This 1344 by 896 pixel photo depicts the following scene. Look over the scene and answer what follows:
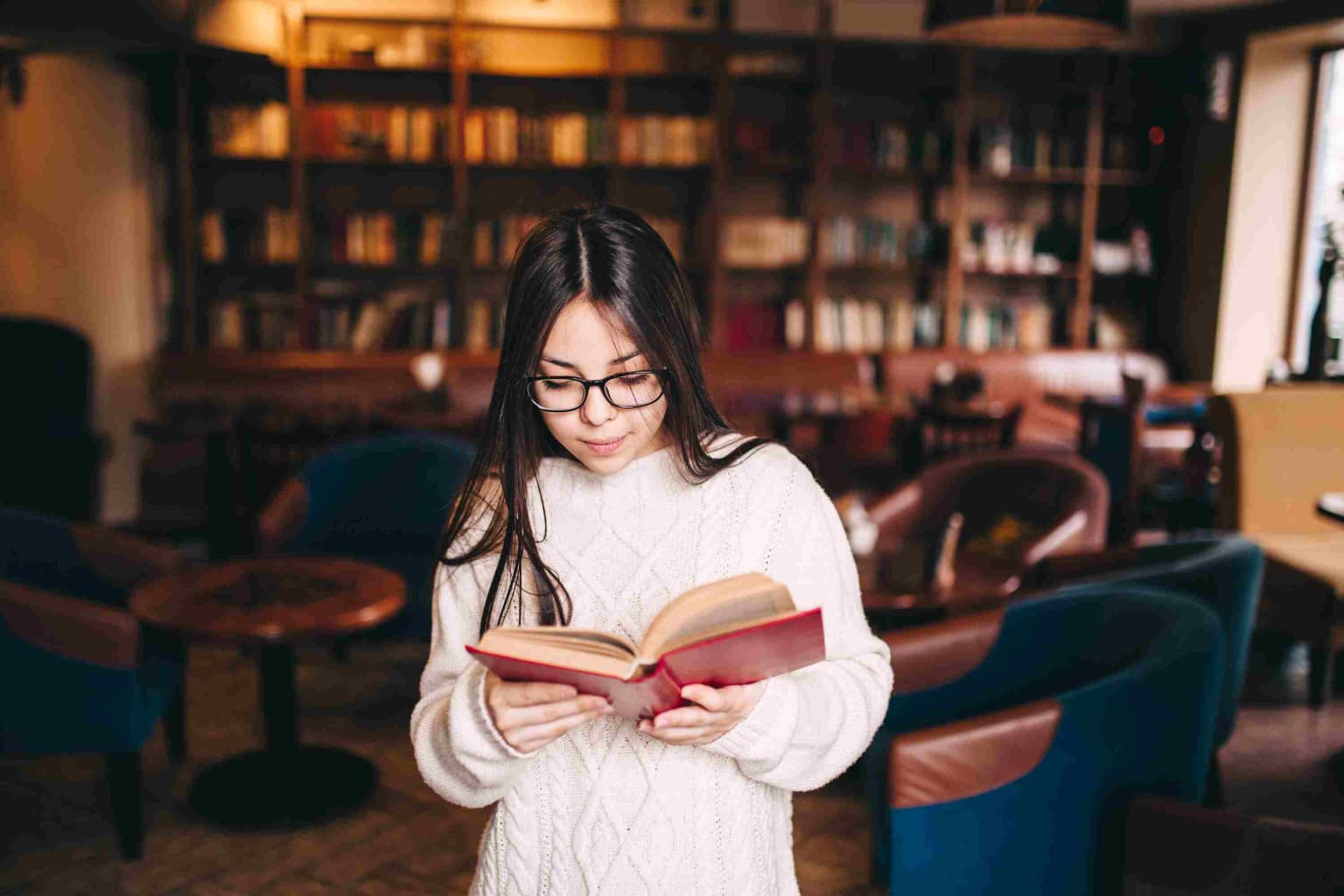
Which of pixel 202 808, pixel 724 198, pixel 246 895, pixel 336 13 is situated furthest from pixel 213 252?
pixel 246 895

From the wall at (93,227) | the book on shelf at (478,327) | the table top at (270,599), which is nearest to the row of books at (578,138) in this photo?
the book on shelf at (478,327)

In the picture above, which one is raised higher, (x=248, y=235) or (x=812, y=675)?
(x=248, y=235)

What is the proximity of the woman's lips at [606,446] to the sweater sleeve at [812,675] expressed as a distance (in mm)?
159

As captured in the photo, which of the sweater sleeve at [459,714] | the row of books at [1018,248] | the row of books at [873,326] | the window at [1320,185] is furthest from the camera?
the row of books at [1018,248]

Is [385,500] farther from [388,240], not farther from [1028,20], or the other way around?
[1028,20]

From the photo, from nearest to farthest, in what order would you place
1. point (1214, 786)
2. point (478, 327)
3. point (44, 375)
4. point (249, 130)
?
1. point (1214, 786)
2. point (44, 375)
3. point (249, 130)
4. point (478, 327)

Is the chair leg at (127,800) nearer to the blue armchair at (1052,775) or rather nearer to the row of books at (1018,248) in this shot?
the blue armchair at (1052,775)

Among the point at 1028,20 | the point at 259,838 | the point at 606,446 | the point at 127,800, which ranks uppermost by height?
the point at 1028,20

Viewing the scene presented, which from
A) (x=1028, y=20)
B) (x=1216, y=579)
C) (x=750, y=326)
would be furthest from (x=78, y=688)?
(x=750, y=326)

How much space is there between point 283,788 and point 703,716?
7.84ft

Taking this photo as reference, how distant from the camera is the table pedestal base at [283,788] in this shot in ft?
9.52

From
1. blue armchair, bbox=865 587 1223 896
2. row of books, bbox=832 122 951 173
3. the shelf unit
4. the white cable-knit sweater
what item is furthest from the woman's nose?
row of books, bbox=832 122 951 173

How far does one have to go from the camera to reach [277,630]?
2648mm

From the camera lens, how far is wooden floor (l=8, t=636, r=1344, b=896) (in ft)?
8.59
